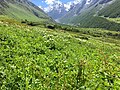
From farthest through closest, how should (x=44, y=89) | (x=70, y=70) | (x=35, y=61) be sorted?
(x=35, y=61) → (x=70, y=70) → (x=44, y=89)

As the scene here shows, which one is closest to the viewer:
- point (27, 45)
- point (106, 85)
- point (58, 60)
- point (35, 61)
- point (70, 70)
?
point (106, 85)

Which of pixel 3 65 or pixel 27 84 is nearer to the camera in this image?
pixel 27 84

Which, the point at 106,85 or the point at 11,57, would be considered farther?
the point at 11,57

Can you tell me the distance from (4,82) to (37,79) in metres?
1.70

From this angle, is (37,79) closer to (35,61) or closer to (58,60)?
(35,61)

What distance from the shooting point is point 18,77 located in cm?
1392

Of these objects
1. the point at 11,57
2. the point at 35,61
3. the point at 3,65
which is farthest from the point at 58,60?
the point at 3,65

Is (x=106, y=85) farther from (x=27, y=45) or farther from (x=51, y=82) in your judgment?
(x=27, y=45)

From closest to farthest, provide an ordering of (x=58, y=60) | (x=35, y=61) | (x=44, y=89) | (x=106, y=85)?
(x=44, y=89) → (x=106, y=85) → (x=35, y=61) → (x=58, y=60)

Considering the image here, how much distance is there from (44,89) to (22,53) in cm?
842

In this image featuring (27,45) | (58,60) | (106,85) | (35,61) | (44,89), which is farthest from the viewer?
(27,45)

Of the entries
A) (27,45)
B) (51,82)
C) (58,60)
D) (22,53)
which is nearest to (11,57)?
(22,53)

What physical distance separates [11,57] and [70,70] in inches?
177

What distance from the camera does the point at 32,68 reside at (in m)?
16.1
